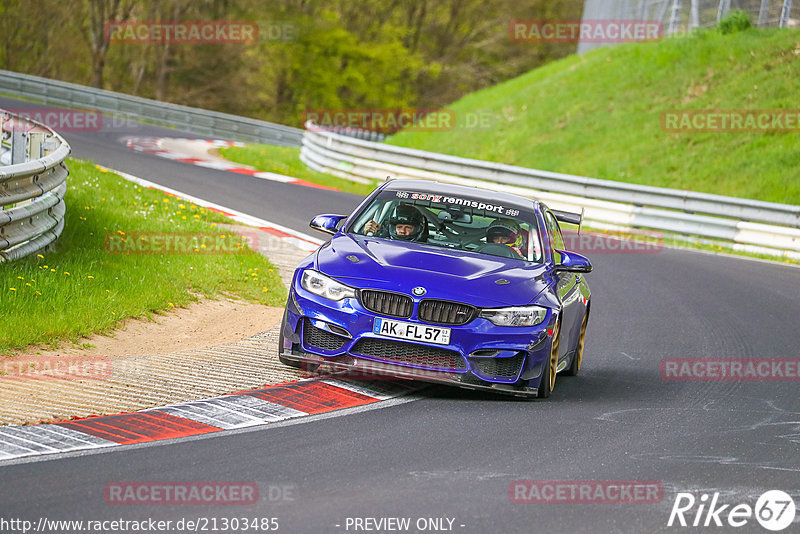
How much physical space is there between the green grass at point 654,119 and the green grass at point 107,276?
13632mm

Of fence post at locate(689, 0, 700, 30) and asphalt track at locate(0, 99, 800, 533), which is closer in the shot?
asphalt track at locate(0, 99, 800, 533)

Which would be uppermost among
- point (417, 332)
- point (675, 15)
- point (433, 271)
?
point (675, 15)

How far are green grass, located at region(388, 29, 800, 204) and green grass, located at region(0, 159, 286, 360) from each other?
13.6 metres

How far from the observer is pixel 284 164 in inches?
1114

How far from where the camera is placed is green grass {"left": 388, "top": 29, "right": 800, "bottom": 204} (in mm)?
25031

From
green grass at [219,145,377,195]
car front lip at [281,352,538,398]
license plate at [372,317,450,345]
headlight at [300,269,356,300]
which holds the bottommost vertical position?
green grass at [219,145,377,195]

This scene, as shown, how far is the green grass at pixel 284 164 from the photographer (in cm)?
2475

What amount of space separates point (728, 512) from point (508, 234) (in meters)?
3.67

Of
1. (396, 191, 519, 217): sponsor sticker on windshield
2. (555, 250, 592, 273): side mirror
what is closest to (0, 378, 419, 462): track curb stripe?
(555, 250, 592, 273): side mirror

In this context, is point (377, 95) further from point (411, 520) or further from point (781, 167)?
point (411, 520)

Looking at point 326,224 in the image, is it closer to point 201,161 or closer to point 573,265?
point 573,265

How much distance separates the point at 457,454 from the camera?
6.19 metres

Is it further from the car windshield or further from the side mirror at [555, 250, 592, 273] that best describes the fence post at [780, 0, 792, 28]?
the side mirror at [555, 250, 592, 273]

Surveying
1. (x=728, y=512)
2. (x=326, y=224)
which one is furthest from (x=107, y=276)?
(x=728, y=512)
